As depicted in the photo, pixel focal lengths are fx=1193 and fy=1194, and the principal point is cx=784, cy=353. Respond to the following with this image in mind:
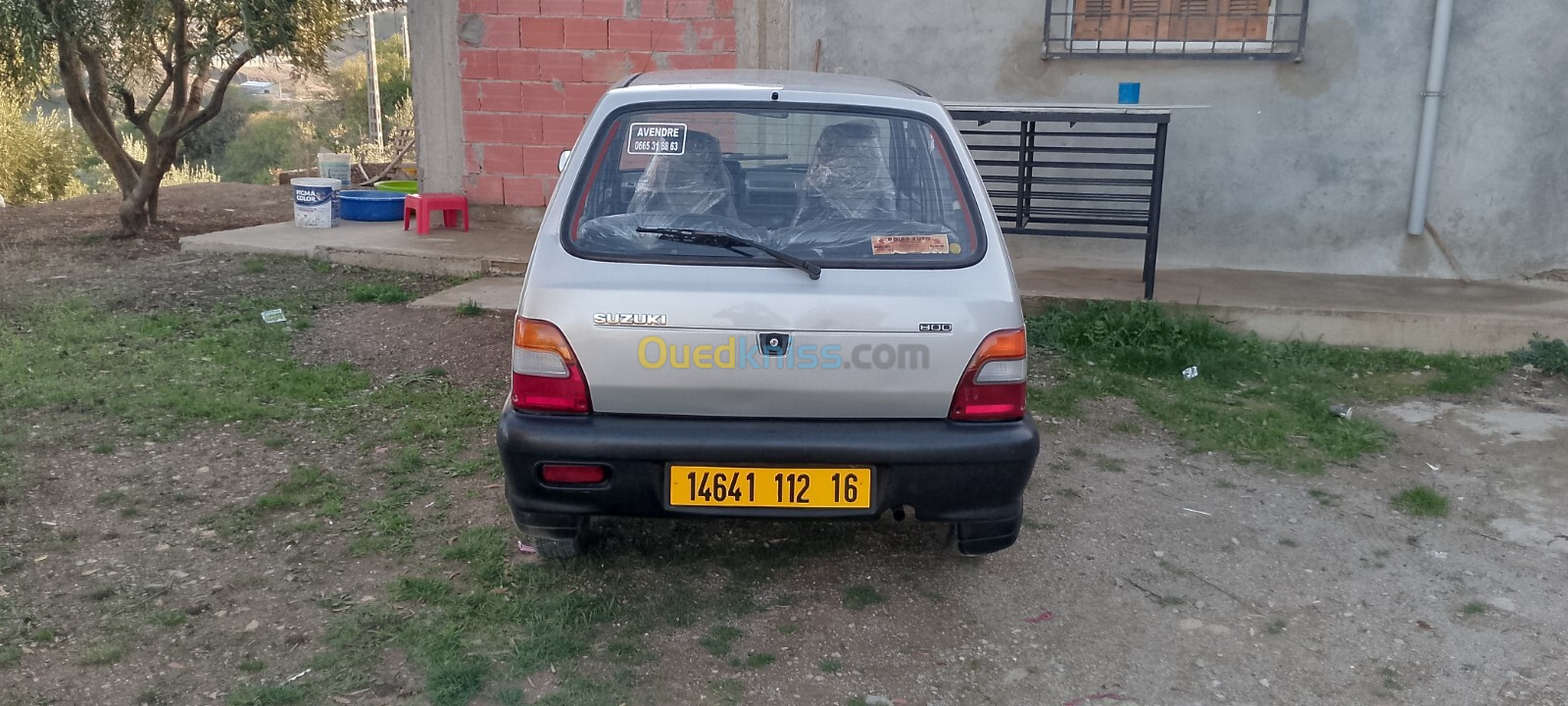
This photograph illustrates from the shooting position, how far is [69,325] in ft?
20.5

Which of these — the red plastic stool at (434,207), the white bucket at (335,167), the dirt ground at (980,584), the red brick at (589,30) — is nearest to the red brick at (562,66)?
Answer: the red brick at (589,30)

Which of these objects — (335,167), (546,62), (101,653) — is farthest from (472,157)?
(101,653)

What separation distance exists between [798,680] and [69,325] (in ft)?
16.5

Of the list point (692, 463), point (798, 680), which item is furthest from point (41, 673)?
point (798, 680)

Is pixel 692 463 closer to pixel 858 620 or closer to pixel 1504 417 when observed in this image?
pixel 858 620

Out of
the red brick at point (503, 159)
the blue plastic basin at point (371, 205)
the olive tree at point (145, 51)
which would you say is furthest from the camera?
the blue plastic basin at point (371, 205)

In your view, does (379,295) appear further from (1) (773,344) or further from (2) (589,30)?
(1) (773,344)

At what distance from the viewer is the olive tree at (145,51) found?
7520 mm

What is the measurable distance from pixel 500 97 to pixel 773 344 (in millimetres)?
6243

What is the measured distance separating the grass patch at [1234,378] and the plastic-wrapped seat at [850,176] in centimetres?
225

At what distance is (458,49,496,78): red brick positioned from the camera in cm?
865

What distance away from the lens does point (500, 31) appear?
8.59 m

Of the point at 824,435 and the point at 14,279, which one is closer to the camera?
the point at 824,435

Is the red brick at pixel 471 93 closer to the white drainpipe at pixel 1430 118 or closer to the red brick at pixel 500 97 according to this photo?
the red brick at pixel 500 97
